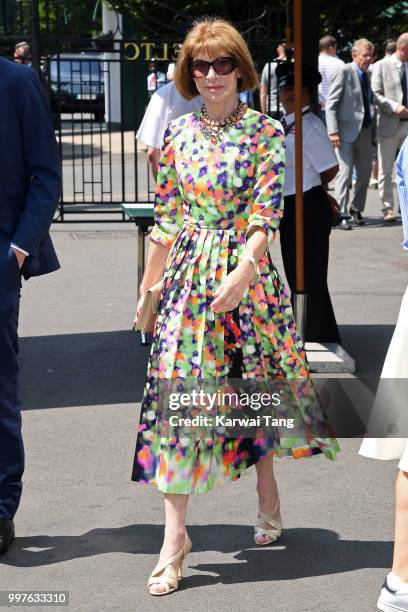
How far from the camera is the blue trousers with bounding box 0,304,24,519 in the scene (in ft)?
14.3

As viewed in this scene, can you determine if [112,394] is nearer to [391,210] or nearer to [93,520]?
[93,520]

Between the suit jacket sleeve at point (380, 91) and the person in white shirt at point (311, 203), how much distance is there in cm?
662

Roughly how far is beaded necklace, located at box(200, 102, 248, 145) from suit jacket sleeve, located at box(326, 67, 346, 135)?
8.87m

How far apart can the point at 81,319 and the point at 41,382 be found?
1.69 metres

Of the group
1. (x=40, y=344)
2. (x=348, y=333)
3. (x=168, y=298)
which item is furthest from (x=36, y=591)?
(x=348, y=333)

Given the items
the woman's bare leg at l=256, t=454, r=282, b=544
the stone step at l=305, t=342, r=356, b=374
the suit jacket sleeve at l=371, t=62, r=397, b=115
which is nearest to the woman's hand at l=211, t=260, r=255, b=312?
the woman's bare leg at l=256, t=454, r=282, b=544

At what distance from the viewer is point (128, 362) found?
7.43 m

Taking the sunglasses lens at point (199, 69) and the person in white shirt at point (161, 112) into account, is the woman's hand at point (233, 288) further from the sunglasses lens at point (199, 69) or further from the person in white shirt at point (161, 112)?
the person in white shirt at point (161, 112)

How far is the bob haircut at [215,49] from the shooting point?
412 centimetres

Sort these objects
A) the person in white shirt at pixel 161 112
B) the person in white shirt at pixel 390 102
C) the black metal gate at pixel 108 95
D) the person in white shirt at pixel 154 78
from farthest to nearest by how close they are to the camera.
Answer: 1. the person in white shirt at pixel 390 102
2. the person in white shirt at pixel 154 78
3. the black metal gate at pixel 108 95
4. the person in white shirt at pixel 161 112

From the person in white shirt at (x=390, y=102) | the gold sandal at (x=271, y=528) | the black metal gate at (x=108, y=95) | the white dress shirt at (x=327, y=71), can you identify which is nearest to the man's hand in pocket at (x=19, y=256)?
the gold sandal at (x=271, y=528)

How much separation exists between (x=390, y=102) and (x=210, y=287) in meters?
9.95

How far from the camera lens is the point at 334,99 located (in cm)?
1288

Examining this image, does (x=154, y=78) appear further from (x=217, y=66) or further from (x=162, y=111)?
(x=217, y=66)
